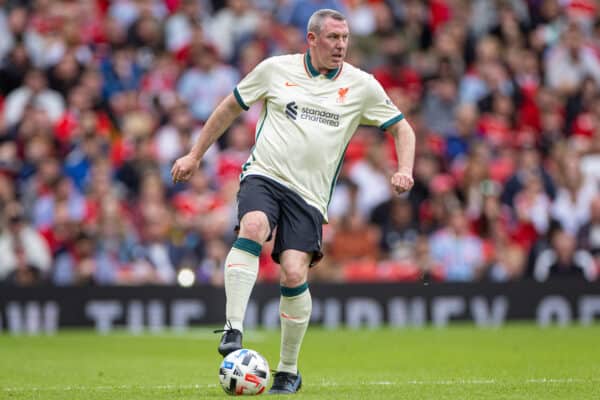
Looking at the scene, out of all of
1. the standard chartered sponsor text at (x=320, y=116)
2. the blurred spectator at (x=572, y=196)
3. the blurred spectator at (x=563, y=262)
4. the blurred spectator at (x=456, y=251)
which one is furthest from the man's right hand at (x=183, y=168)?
the blurred spectator at (x=572, y=196)

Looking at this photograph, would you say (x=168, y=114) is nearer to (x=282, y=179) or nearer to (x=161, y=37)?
(x=161, y=37)

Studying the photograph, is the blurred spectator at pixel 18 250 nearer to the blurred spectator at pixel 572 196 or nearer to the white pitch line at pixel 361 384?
the white pitch line at pixel 361 384

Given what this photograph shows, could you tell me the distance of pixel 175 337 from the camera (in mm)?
15562

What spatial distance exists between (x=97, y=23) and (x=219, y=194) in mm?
4016

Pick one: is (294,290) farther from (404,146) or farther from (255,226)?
(404,146)

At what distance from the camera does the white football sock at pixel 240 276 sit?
802cm

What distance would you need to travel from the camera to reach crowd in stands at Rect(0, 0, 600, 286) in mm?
16750

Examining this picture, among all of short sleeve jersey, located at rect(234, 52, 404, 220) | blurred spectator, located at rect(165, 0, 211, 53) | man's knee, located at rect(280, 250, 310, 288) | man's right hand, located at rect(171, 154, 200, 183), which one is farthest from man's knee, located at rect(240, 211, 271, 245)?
blurred spectator, located at rect(165, 0, 211, 53)

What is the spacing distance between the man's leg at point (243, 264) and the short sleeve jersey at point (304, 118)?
45cm

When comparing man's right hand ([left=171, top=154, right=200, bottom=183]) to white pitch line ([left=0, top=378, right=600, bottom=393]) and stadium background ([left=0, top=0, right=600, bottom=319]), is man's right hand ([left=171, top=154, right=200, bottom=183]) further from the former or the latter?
stadium background ([left=0, top=0, right=600, bottom=319])

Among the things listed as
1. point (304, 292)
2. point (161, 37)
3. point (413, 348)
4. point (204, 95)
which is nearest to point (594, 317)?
point (413, 348)

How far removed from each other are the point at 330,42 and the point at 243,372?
2388 mm

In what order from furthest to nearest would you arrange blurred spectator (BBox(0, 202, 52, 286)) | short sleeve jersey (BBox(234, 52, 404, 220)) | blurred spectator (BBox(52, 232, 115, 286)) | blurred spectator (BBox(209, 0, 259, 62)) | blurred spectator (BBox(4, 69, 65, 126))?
blurred spectator (BBox(209, 0, 259, 62)) < blurred spectator (BBox(4, 69, 65, 126)) < blurred spectator (BBox(52, 232, 115, 286)) < blurred spectator (BBox(0, 202, 52, 286)) < short sleeve jersey (BBox(234, 52, 404, 220))

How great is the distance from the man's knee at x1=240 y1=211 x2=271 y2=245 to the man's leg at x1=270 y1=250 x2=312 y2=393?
242 millimetres
